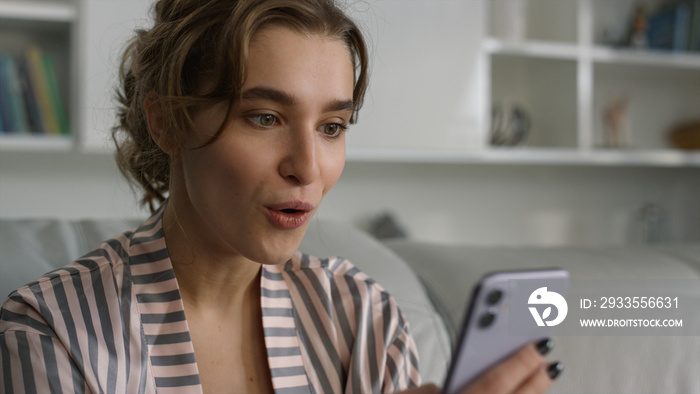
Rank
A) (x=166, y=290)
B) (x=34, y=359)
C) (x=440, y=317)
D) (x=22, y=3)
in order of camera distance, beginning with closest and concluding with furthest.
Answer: (x=34, y=359), (x=166, y=290), (x=440, y=317), (x=22, y=3)

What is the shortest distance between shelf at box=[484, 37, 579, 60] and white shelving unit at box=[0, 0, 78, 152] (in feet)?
4.38

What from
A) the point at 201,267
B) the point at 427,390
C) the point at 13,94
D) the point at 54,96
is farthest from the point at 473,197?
the point at 427,390

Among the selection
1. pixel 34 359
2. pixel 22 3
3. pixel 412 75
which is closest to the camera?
pixel 34 359

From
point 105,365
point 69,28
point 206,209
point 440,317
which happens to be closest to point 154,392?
point 105,365

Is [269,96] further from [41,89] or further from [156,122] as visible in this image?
[41,89]

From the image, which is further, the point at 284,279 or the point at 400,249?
the point at 400,249

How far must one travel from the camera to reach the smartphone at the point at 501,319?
Answer: 0.59 metres

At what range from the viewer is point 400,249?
1.61 m

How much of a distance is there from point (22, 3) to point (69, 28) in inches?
5.6

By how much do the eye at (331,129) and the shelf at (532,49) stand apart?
5.18 feet

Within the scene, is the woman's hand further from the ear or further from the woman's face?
the ear

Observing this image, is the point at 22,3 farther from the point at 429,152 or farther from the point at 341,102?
the point at 341,102

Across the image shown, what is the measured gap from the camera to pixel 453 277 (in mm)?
1355

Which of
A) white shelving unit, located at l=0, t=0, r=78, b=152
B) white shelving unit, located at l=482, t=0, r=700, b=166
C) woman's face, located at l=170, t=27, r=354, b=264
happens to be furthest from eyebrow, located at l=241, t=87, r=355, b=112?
white shelving unit, located at l=482, t=0, r=700, b=166
